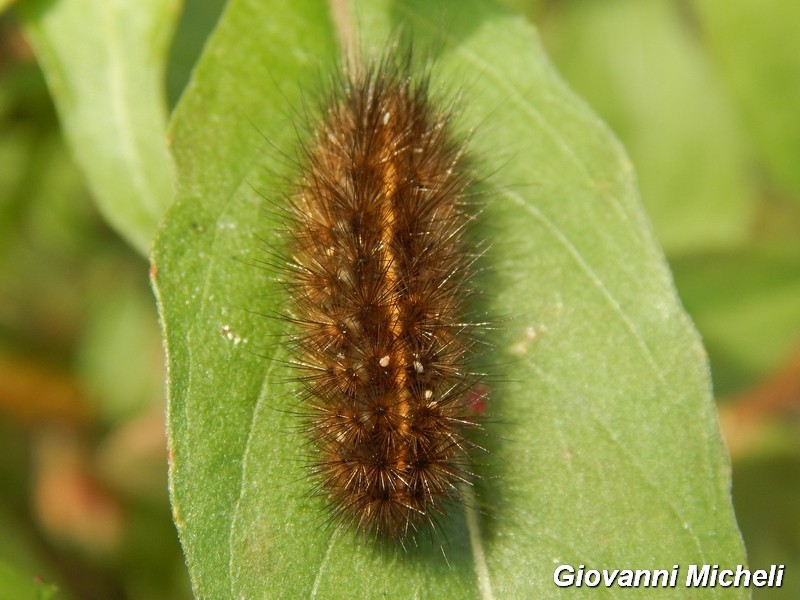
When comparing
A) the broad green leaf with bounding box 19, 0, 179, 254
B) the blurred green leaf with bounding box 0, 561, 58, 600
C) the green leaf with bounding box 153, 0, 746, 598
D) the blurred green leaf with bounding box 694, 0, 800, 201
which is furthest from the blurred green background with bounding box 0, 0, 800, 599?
the blurred green leaf with bounding box 0, 561, 58, 600

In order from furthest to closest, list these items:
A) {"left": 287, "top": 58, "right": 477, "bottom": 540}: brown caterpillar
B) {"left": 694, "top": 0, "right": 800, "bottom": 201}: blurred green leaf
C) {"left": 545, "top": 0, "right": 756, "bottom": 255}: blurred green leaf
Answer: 1. {"left": 545, "top": 0, "right": 756, "bottom": 255}: blurred green leaf
2. {"left": 694, "top": 0, "right": 800, "bottom": 201}: blurred green leaf
3. {"left": 287, "top": 58, "right": 477, "bottom": 540}: brown caterpillar

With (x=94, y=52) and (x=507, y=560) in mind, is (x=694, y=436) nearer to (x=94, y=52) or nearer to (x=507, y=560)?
(x=507, y=560)

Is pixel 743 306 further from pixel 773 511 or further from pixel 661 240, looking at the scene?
pixel 773 511

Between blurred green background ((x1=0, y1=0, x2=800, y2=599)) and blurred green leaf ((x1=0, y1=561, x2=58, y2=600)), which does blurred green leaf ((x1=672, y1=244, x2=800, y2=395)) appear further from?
blurred green leaf ((x1=0, y1=561, x2=58, y2=600))

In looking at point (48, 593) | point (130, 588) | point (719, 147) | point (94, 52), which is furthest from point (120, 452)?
point (719, 147)

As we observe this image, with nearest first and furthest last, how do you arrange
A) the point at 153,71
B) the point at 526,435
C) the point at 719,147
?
1. the point at 526,435
2. the point at 153,71
3. the point at 719,147

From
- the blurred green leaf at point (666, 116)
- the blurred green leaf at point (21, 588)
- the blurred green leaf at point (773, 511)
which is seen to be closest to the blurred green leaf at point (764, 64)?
the blurred green leaf at point (666, 116)

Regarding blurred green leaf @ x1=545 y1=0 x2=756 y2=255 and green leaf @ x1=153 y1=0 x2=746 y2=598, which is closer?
Answer: green leaf @ x1=153 y1=0 x2=746 y2=598
